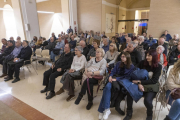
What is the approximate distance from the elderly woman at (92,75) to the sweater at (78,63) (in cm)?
20

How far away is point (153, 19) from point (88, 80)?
8110 millimetres

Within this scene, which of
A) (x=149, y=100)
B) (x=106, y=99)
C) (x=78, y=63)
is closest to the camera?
(x=149, y=100)

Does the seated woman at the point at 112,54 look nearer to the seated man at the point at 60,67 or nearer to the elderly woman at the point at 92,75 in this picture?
the elderly woman at the point at 92,75

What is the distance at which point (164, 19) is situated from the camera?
805cm

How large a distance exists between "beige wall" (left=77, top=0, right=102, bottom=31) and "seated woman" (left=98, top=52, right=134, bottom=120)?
8951mm

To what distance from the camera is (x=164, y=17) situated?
26.3 feet

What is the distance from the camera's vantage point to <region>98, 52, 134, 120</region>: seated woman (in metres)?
2.04

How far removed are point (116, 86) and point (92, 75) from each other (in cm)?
57

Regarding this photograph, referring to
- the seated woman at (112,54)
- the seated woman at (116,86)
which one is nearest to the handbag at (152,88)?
the seated woman at (116,86)

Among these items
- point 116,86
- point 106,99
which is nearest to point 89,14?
point 116,86

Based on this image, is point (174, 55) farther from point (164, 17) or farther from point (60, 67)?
point (164, 17)

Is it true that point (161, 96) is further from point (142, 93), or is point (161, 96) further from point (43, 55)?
point (43, 55)

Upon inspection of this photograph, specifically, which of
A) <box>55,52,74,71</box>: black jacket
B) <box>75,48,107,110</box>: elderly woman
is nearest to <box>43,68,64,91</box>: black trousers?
<box>55,52,74,71</box>: black jacket

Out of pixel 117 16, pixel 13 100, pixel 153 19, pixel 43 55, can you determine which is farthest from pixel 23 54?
pixel 117 16
